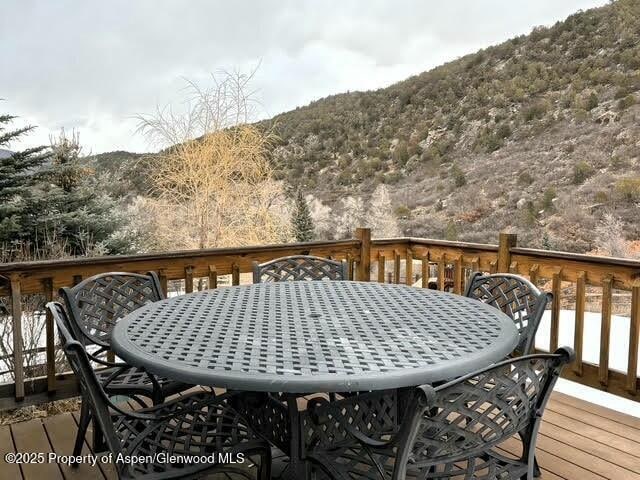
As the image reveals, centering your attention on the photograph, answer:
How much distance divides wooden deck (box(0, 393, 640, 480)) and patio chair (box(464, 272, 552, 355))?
20.0 inches

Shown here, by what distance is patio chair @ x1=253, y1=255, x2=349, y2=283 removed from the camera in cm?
297

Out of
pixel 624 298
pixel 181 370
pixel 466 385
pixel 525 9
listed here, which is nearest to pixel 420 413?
pixel 466 385

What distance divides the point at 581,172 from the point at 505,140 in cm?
249

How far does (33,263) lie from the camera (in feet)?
9.11

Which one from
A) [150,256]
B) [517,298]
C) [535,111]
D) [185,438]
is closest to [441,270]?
[517,298]

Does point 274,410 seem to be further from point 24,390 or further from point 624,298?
point 624,298

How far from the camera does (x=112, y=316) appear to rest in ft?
7.86

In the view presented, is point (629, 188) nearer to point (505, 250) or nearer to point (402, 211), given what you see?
point (402, 211)

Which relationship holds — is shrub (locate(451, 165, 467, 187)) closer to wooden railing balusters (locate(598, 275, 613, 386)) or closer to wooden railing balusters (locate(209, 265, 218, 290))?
wooden railing balusters (locate(598, 275, 613, 386))

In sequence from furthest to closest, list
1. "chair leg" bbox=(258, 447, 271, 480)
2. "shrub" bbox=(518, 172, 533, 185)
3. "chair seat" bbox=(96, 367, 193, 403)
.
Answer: "shrub" bbox=(518, 172, 533, 185), "chair seat" bbox=(96, 367, 193, 403), "chair leg" bbox=(258, 447, 271, 480)

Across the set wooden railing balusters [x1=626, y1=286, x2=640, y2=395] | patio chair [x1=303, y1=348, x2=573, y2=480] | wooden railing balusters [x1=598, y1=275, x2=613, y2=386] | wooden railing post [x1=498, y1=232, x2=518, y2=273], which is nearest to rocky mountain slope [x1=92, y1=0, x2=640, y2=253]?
wooden railing post [x1=498, y1=232, x2=518, y2=273]

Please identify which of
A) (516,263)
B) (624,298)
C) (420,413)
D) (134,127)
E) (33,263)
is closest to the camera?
(420,413)

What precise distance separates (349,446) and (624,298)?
8.80m

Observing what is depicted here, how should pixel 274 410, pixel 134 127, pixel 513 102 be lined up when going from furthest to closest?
1. pixel 513 102
2. pixel 134 127
3. pixel 274 410
